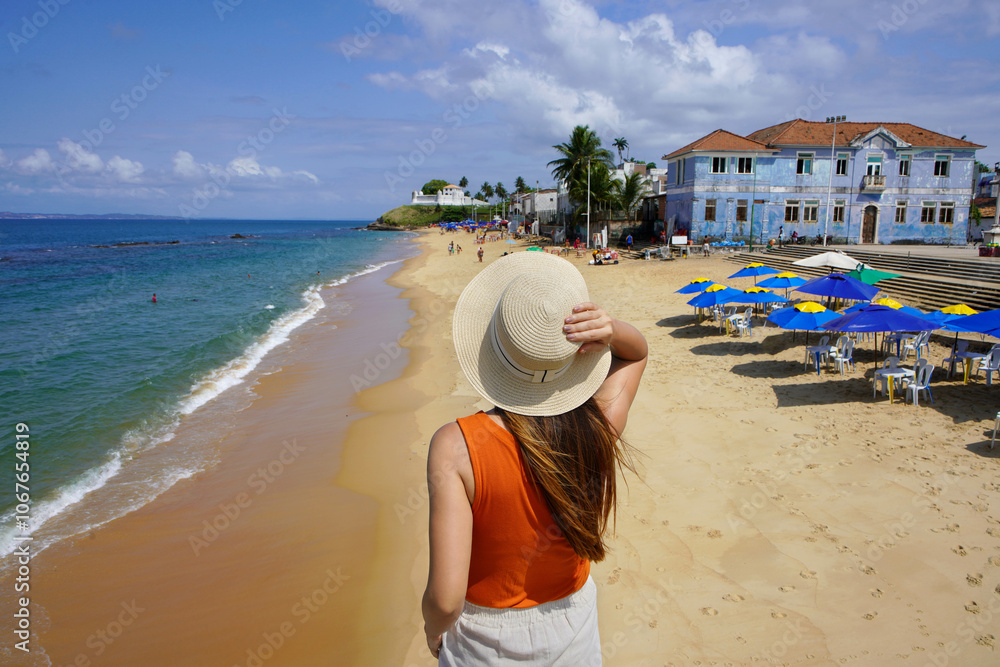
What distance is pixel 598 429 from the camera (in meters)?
1.72

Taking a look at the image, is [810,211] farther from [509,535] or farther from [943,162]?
[509,535]

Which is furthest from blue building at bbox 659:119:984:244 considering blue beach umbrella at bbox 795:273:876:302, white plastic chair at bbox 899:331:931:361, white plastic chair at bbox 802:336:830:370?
white plastic chair at bbox 899:331:931:361

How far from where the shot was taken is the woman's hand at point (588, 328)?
5.12 ft

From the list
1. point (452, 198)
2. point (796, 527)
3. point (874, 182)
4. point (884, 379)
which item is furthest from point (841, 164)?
point (452, 198)

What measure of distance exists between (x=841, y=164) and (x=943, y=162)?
5688mm

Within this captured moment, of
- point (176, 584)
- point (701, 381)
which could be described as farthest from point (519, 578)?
point (701, 381)

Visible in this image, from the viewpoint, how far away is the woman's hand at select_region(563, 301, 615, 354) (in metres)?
1.56

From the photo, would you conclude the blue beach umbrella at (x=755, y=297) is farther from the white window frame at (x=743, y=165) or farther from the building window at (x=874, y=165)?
the building window at (x=874, y=165)

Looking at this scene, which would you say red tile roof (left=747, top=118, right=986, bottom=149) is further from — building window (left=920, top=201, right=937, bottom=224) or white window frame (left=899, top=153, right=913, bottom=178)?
building window (left=920, top=201, right=937, bottom=224)

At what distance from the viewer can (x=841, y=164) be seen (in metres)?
30.8

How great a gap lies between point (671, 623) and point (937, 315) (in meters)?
9.56

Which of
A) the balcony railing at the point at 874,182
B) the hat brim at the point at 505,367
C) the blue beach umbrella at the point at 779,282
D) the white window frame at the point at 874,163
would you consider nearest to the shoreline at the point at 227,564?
the hat brim at the point at 505,367

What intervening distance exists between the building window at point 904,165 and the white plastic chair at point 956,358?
84.8ft

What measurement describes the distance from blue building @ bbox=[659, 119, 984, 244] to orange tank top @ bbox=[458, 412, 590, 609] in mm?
31613
